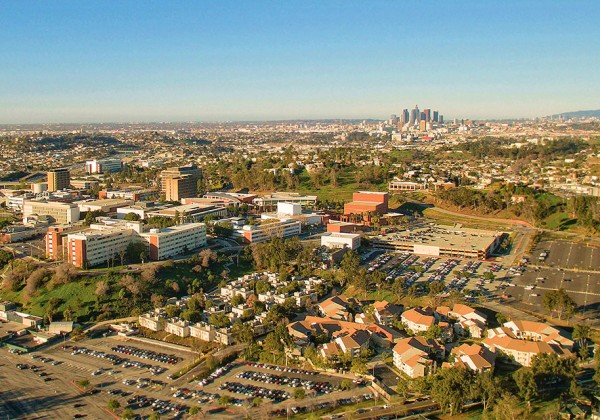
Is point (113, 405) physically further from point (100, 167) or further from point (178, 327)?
point (100, 167)

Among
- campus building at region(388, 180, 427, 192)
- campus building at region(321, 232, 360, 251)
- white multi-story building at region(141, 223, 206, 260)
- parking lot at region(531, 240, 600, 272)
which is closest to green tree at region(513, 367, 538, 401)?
parking lot at region(531, 240, 600, 272)

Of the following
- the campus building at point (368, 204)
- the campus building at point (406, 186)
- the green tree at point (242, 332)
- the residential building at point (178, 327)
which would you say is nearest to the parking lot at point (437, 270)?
the green tree at point (242, 332)

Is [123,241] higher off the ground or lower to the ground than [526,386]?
higher

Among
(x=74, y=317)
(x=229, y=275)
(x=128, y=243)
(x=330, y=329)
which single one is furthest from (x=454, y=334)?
(x=128, y=243)

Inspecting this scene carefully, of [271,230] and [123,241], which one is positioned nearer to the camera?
[123,241]

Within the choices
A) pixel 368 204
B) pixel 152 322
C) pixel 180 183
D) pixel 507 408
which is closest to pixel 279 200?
pixel 368 204

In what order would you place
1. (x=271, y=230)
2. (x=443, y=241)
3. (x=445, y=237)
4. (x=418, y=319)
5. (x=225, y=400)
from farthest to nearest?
(x=445, y=237) < (x=271, y=230) < (x=443, y=241) < (x=418, y=319) < (x=225, y=400)

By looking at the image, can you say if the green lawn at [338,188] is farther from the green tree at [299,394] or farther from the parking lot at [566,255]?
the green tree at [299,394]
